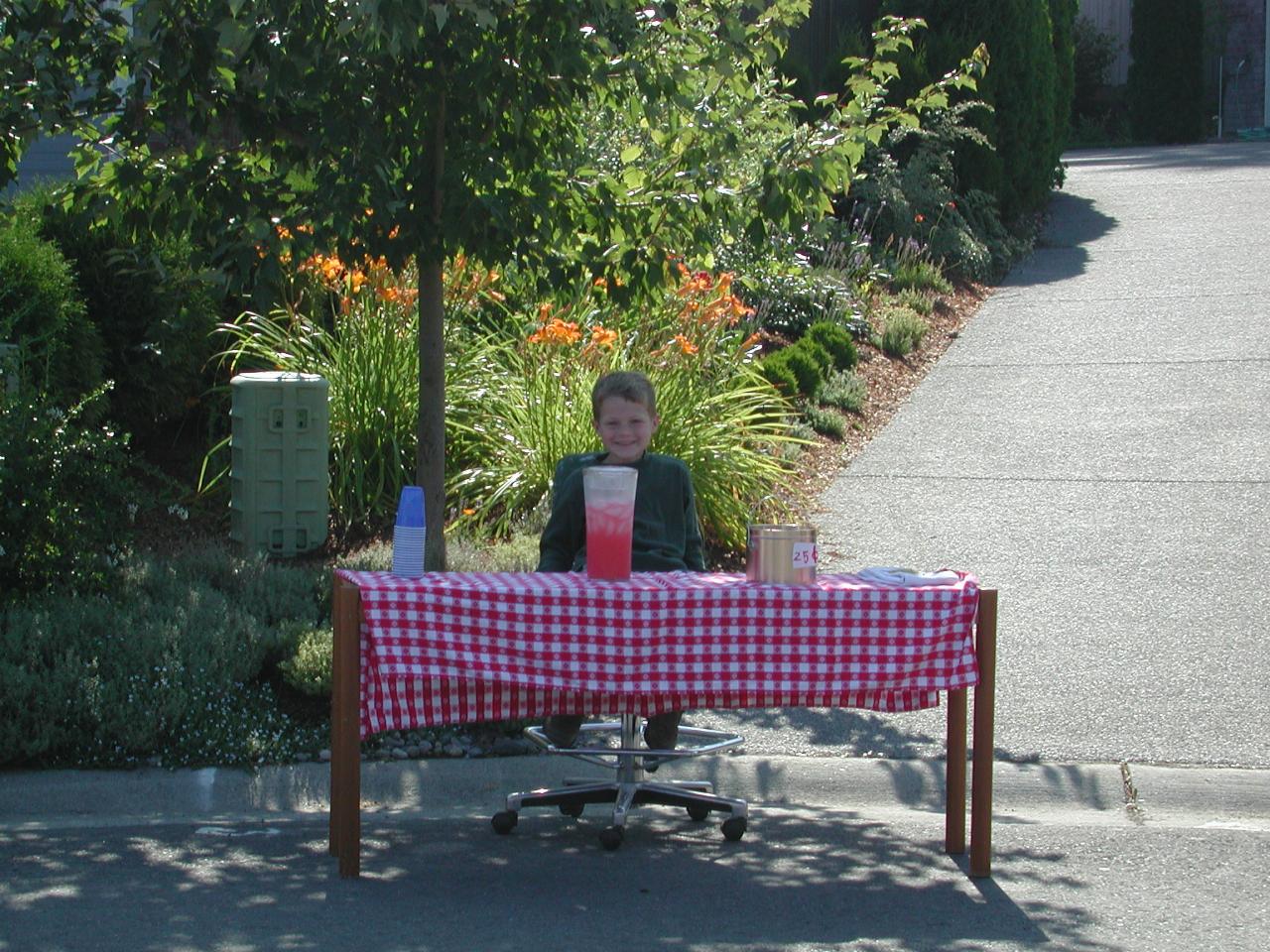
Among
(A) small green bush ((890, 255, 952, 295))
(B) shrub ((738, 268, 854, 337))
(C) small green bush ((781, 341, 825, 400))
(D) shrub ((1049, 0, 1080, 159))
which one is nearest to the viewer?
(C) small green bush ((781, 341, 825, 400))

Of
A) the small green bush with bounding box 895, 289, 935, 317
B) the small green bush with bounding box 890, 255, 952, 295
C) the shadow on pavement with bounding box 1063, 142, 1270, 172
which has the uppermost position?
the shadow on pavement with bounding box 1063, 142, 1270, 172

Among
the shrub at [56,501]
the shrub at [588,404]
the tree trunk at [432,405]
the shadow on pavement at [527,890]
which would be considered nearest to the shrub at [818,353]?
the shrub at [588,404]

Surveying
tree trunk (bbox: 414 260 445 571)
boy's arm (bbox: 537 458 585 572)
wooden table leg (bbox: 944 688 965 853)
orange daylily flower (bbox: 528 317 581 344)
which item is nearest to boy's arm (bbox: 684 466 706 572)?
boy's arm (bbox: 537 458 585 572)

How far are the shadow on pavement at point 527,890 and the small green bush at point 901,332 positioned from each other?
7.90m

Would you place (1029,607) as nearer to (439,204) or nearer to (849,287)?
(439,204)

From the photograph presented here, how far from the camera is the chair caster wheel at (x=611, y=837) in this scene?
5180 mm

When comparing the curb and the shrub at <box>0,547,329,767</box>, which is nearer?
the curb

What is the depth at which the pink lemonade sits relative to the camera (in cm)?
497

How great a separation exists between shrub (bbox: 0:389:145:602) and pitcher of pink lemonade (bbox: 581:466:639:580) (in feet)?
8.72

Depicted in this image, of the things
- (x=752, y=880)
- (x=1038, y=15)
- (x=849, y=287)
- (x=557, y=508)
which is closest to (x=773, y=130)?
(x=557, y=508)

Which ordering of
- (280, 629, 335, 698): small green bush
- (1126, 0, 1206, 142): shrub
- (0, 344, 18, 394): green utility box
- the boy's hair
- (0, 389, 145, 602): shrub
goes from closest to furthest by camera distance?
the boy's hair, (280, 629, 335, 698): small green bush, (0, 389, 145, 602): shrub, (0, 344, 18, 394): green utility box, (1126, 0, 1206, 142): shrub

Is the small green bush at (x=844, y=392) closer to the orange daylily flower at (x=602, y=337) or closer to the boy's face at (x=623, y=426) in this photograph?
the orange daylily flower at (x=602, y=337)

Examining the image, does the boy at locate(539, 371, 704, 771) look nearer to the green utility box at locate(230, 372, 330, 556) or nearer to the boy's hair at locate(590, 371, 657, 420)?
the boy's hair at locate(590, 371, 657, 420)

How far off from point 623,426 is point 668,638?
854 mm
